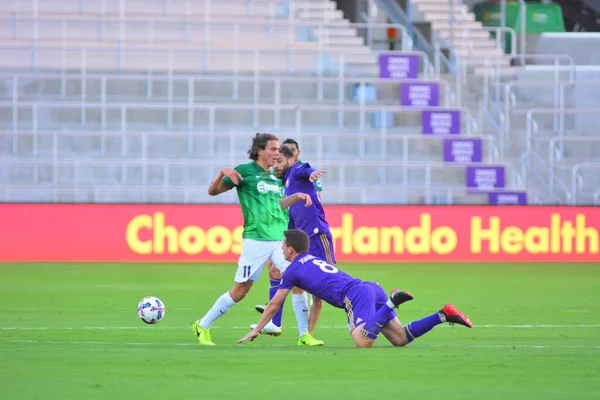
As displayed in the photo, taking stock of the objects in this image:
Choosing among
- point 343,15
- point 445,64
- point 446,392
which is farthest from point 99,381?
A: point 343,15

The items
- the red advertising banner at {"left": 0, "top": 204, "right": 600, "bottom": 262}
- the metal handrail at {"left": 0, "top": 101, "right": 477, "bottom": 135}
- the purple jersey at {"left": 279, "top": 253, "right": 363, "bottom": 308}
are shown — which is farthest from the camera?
the metal handrail at {"left": 0, "top": 101, "right": 477, "bottom": 135}

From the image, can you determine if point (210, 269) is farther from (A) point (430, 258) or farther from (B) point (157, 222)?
(A) point (430, 258)

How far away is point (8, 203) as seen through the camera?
80.8ft

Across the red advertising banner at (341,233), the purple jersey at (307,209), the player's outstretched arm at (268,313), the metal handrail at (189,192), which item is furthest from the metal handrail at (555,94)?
the player's outstretched arm at (268,313)

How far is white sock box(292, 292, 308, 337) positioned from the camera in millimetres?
11648

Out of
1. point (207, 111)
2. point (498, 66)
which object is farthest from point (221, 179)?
point (498, 66)

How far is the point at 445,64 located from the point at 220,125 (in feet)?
25.6

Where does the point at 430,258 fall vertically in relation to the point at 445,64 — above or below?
below

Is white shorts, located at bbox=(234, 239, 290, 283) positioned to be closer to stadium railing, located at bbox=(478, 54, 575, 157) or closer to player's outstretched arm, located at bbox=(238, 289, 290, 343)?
player's outstretched arm, located at bbox=(238, 289, 290, 343)

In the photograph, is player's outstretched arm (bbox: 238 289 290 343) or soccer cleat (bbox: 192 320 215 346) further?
soccer cleat (bbox: 192 320 215 346)

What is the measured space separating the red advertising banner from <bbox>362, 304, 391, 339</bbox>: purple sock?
14.6 m

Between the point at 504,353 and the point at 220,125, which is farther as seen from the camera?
the point at 220,125

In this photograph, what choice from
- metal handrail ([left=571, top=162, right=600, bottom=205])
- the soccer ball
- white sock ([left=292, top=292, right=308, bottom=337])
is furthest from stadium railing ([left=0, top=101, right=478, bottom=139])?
white sock ([left=292, top=292, right=308, bottom=337])

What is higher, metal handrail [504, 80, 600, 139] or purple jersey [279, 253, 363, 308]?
metal handrail [504, 80, 600, 139]
